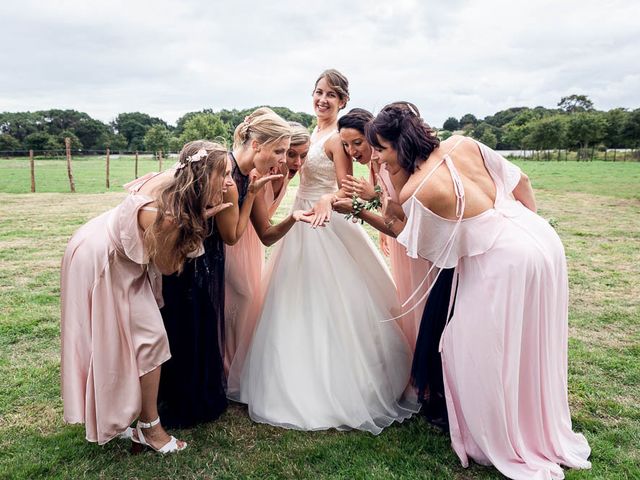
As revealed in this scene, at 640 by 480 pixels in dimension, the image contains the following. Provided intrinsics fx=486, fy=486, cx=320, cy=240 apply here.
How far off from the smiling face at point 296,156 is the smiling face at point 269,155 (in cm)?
46

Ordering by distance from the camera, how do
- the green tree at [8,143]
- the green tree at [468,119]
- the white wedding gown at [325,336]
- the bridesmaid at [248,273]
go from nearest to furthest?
1. the white wedding gown at [325,336]
2. the bridesmaid at [248,273]
3. the green tree at [8,143]
4. the green tree at [468,119]

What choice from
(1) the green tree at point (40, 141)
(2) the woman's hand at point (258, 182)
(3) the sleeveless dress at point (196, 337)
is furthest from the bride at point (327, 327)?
(1) the green tree at point (40, 141)

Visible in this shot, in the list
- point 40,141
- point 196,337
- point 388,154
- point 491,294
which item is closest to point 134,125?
point 40,141

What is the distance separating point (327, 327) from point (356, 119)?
1.90 metres

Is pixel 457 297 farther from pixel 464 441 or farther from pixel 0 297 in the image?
pixel 0 297

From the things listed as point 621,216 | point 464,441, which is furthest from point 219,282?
point 621,216

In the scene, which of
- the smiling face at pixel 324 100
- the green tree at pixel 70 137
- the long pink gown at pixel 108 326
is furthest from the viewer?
the green tree at pixel 70 137

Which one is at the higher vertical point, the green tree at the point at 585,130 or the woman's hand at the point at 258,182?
the green tree at the point at 585,130

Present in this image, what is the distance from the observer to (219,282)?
4.38 m

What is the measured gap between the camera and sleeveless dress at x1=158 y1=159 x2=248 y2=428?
13.3 feet

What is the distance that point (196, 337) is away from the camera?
13.6 feet

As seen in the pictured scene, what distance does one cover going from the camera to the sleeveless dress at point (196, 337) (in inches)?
160

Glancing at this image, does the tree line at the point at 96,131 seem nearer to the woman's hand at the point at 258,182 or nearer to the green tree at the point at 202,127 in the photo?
the green tree at the point at 202,127

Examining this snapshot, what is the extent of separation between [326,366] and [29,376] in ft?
10.8
